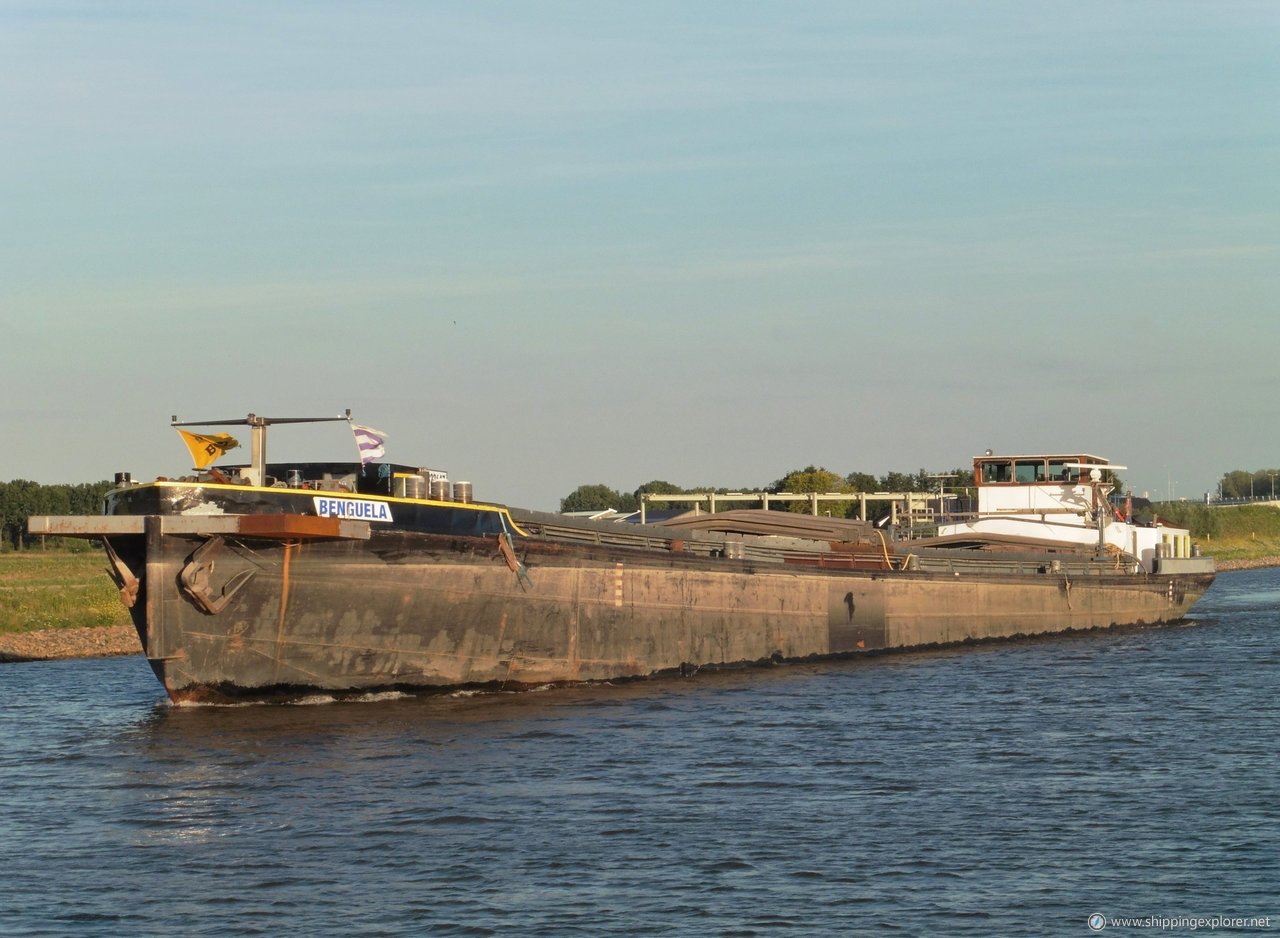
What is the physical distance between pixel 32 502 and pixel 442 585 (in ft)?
257

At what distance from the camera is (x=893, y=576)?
37062mm

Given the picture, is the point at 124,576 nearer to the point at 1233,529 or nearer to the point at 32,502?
the point at 32,502

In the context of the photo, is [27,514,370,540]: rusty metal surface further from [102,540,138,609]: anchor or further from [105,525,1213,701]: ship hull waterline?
[102,540,138,609]: anchor

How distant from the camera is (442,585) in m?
25.9

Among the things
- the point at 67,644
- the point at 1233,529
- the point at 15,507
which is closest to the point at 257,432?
the point at 67,644

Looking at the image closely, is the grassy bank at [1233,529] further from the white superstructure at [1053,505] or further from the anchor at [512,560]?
the anchor at [512,560]

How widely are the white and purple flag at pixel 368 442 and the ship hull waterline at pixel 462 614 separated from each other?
6.47 ft

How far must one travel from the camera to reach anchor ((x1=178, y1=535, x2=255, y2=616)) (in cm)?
2361

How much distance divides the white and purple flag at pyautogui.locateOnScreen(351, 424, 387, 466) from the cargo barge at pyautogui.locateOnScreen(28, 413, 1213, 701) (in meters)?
0.37

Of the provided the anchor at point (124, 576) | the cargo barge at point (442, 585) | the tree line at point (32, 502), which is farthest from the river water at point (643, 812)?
the tree line at point (32, 502)

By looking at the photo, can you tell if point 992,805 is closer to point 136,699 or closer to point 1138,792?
point 1138,792

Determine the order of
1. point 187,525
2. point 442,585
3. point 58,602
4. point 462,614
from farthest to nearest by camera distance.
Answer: point 58,602, point 462,614, point 442,585, point 187,525

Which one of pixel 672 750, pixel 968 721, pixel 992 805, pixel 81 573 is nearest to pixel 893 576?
pixel 968 721

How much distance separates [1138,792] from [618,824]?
280 inches
